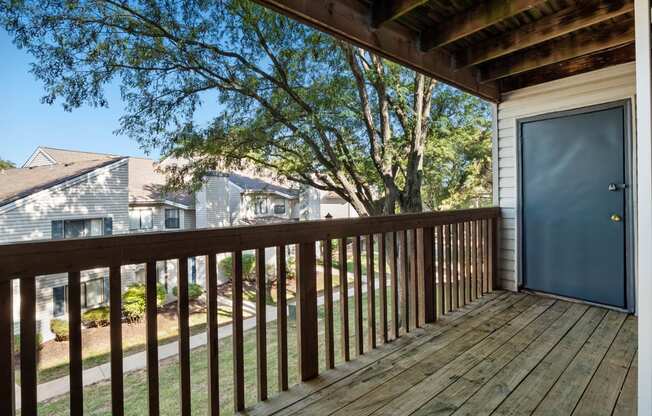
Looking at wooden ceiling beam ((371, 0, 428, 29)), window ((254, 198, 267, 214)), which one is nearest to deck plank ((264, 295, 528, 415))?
wooden ceiling beam ((371, 0, 428, 29))

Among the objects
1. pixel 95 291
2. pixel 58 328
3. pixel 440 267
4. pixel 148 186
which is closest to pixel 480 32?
pixel 440 267

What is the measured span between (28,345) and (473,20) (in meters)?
3.01

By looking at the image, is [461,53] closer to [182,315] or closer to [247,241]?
[247,241]

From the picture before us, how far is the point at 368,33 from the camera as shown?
2.35 m

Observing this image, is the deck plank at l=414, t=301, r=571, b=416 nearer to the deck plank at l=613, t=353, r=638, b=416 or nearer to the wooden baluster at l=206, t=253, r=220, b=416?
the deck plank at l=613, t=353, r=638, b=416

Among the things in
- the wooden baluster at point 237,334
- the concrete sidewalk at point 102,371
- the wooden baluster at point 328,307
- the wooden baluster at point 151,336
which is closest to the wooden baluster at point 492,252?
the wooden baluster at point 328,307

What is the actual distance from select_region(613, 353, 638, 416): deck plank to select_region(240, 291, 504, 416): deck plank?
3.50 feet

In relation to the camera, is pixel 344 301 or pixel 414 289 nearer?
pixel 344 301

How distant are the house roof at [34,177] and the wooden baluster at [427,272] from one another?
10.7 feet

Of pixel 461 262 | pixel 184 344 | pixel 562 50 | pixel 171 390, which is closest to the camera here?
pixel 184 344

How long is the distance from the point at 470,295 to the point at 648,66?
2.65 metres

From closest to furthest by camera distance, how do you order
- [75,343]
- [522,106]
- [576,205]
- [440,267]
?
1. [75,343]
2. [440,267]
3. [576,205]
4. [522,106]

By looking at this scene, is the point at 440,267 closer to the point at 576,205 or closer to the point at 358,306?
the point at 358,306

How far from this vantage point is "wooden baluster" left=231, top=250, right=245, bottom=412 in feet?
5.42
